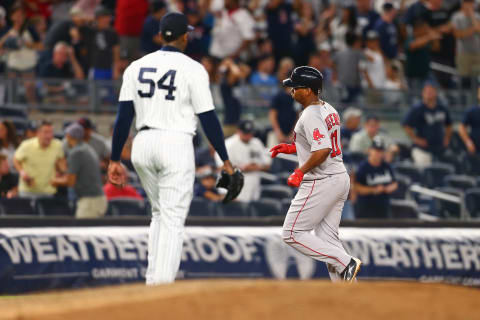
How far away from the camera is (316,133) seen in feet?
23.6

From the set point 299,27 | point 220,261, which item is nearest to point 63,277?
point 220,261

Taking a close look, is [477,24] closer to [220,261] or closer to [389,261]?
[389,261]

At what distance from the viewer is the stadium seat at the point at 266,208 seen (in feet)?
38.5

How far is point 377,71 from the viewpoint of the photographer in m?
16.3

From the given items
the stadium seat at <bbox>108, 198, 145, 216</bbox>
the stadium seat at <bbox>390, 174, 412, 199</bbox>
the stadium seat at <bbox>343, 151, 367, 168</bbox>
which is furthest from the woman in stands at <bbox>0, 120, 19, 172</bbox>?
the stadium seat at <bbox>390, 174, 412, 199</bbox>

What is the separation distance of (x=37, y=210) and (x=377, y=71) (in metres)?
7.39

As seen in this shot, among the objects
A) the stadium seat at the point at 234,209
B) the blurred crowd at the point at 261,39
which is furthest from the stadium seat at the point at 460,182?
the stadium seat at the point at 234,209

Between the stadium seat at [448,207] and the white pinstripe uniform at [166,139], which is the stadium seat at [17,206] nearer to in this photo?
the white pinstripe uniform at [166,139]

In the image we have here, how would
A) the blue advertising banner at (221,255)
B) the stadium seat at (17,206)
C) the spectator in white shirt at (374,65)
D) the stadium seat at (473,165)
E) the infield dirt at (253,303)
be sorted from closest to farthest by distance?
the infield dirt at (253,303) → the blue advertising banner at (221,255) → the stadium seat at (17,206) → the stadium seat at (473,165) → the spectator in white shirt at (374,65)

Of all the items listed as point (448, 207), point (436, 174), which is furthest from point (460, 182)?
point (448, 207)

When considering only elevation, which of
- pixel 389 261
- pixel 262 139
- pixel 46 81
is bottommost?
pixel 389 261

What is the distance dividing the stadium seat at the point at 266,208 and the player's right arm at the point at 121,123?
15.8 ft

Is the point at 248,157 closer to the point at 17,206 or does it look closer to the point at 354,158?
the point at 354,158

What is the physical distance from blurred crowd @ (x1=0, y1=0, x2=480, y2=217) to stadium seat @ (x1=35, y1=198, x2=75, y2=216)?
0.24 m
